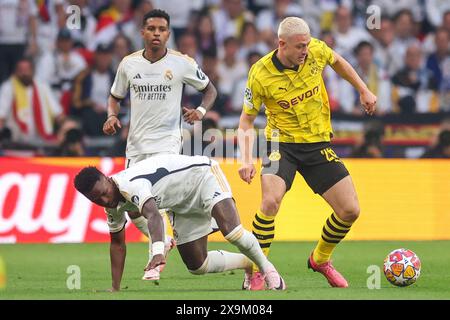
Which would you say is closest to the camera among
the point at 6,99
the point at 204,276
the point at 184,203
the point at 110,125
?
the point at 184,203

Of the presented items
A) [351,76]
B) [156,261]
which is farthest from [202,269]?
[351,76]

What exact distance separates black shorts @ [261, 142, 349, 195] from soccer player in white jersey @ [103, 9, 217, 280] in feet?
4.65

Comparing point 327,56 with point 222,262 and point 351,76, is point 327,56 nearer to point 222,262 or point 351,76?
point 351,76

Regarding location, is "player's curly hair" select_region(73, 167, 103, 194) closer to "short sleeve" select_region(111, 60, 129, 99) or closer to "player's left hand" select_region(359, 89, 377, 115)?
"player's left hand" select_region(359, 89, 377, 115)

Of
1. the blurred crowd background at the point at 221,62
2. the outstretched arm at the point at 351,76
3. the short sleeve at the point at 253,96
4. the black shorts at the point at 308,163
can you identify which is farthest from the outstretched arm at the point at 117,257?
the blurred crowd background at the point at 221,62

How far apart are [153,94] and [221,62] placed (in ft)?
26.2

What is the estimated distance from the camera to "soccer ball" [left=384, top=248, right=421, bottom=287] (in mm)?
10633

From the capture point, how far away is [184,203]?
10.1m

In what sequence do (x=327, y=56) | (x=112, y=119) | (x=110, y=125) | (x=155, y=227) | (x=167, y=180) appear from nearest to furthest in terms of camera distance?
(x=155, y=227), (x=167, y=180), (x=327, y=56), (x=110, y=125), (x=112, y=119)

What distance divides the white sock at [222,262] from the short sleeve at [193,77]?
2437 millimetres

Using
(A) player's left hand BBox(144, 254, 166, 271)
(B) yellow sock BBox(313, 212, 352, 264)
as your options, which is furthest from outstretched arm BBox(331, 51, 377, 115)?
(A) player's left hand BBox(144, 254, 166, 271)

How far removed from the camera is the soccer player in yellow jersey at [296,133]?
10.7 meters

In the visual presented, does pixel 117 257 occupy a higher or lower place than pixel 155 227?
lower

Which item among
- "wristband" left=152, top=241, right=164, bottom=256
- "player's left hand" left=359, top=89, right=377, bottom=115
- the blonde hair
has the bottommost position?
"wristband" left=152, top=241, right=164, bottom=256
